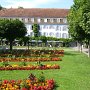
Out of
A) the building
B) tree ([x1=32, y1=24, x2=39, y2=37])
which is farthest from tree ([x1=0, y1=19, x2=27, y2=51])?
the building

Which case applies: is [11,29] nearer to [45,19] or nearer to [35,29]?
[35,29]

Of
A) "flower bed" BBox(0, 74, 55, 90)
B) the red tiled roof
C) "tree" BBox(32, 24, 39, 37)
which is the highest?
the red tiled roof

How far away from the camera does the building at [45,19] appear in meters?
113

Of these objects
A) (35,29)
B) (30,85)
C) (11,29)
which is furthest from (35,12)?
(30,85)

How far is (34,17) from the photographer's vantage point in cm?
11394

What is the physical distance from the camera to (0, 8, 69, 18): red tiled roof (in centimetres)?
11331

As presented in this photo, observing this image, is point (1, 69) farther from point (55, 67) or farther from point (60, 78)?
point (60, 78)

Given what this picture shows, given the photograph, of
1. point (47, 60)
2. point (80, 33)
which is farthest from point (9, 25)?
point (47, 60)

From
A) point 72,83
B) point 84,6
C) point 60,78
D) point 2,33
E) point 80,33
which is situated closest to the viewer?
point 72,83

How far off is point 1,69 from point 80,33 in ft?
76.3

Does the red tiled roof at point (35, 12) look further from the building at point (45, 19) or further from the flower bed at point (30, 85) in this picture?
the flower bed at point (30, 85)

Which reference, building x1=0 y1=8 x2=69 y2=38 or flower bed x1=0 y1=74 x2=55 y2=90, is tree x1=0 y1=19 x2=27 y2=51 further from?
building x1=0 y1=8 x2=69 y2=38

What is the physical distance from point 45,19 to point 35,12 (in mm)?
4151

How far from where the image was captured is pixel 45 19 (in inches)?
4488
